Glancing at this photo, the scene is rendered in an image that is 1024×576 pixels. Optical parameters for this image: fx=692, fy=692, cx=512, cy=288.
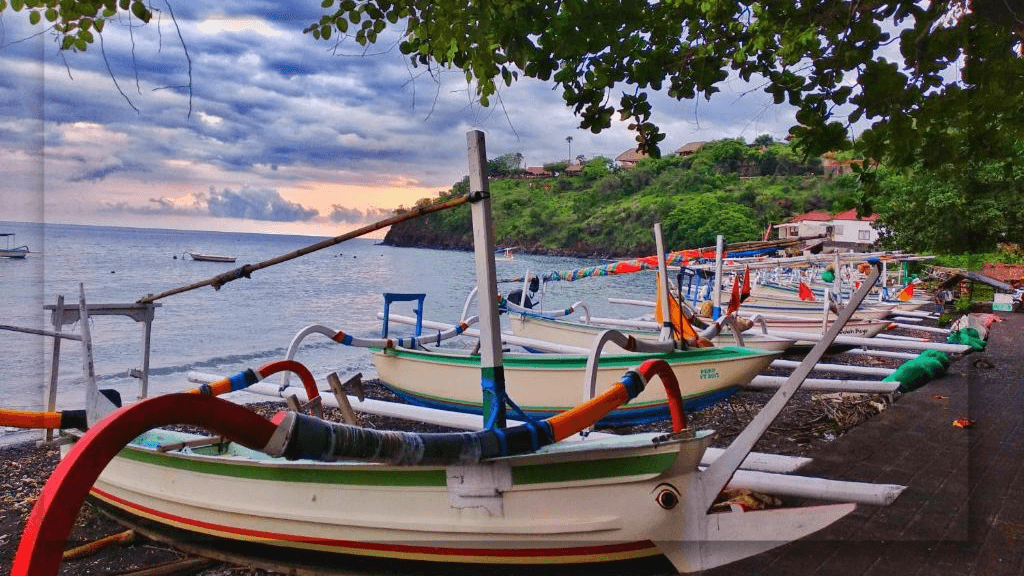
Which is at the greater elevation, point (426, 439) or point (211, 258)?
point (211, 258)

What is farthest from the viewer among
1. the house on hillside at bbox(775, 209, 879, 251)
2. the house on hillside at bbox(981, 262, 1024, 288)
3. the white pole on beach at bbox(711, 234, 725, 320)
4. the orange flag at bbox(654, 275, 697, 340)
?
the house on hillside at bbox(775, 209, 879, 251)

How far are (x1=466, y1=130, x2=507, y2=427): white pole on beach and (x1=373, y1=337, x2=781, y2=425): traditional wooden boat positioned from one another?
3.44 m

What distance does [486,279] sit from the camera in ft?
9.34

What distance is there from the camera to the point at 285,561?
3727mm

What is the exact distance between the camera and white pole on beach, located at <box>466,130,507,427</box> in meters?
2.84

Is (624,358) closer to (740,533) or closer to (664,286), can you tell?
(664,286)

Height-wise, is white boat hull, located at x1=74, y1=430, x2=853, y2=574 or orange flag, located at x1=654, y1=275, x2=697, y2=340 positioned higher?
orange flag, located at x1=654, y1=275, x2=697, y2=340

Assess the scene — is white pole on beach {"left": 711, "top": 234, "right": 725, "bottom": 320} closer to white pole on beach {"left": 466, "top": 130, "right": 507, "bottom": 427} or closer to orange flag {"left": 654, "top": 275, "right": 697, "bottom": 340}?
orange flag {"left": 654, "top": 275, "right": 697, "bottom": 340}

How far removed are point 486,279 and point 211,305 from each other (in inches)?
1174

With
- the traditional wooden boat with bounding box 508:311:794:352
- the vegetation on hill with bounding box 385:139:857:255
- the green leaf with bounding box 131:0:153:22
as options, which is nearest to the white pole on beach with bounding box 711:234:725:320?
the traditional wooden boat with bounding box 508:311:794:352

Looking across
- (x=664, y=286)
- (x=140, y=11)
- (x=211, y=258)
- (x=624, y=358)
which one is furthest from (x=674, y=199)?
(x=211, y=258)

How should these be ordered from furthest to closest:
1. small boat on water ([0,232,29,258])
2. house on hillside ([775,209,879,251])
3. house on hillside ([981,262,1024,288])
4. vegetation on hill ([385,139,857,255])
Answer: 1. house on hillside ([775,209,879,251])
2. house on hillside ([981,262,1024,288])
3. vegetation on hill ([385,139,857,255])
4. small boat on water ([0,232,29,258])

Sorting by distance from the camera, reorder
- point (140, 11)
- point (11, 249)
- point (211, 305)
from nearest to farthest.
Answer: point (140, 11) → point (11, 249) → point (211, 305)

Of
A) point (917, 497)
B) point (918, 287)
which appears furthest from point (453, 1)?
point (918, 287)
